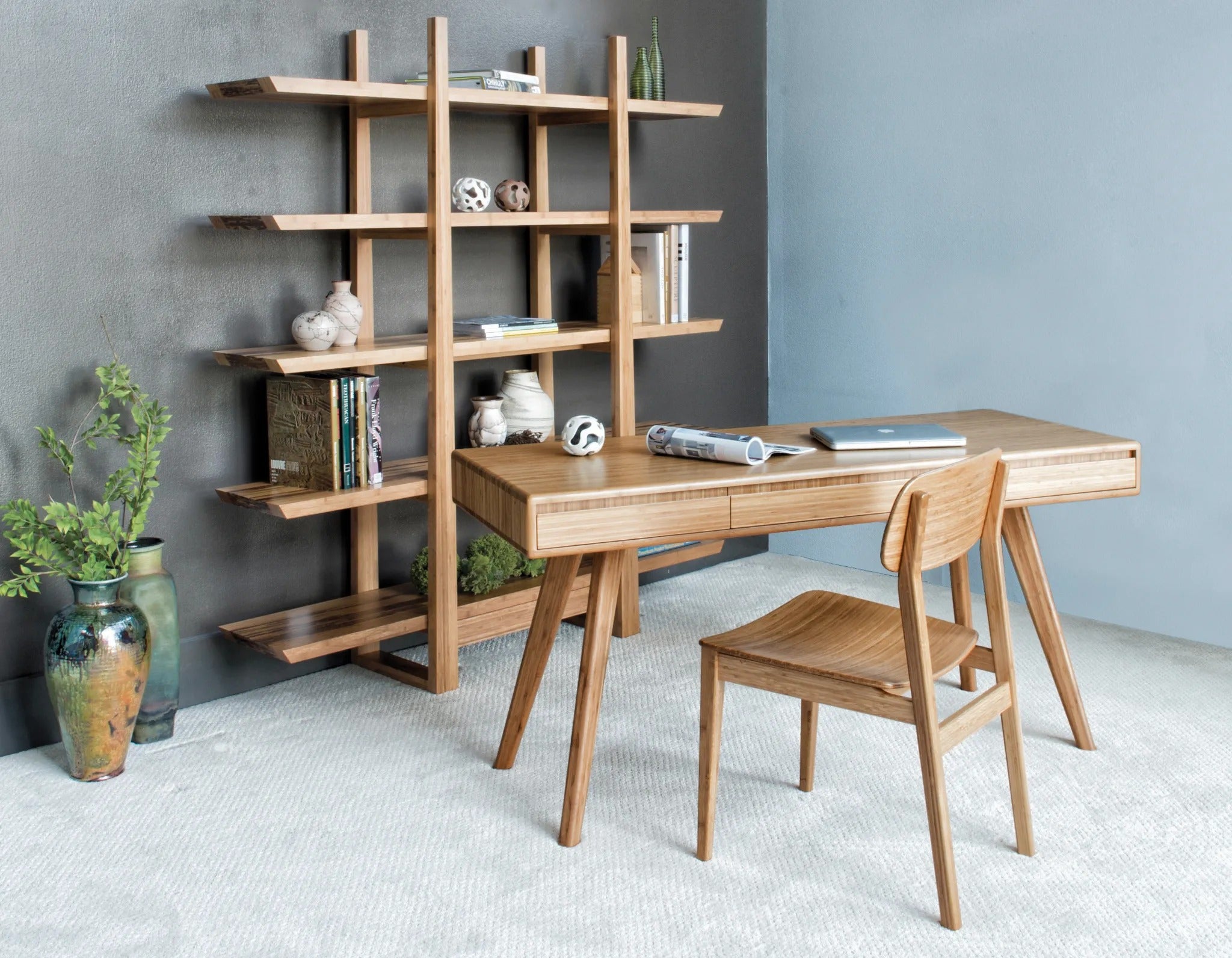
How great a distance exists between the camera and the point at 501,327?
353 cm

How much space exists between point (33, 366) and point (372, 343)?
0.86 meters

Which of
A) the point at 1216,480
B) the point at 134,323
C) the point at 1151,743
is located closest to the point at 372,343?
the point at 134,323

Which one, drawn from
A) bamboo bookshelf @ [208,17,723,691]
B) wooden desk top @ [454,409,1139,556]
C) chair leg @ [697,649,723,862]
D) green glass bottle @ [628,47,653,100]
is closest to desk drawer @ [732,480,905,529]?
wooden desk top @ [454,409,1139,556]

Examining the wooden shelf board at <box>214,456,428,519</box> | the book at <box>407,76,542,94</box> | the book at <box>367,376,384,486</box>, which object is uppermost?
the book at <box>407,76,542,94</box>

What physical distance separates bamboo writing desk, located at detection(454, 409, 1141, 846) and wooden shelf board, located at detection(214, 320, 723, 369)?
0.55 metres

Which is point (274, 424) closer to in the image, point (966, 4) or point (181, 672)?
point (181, 672)

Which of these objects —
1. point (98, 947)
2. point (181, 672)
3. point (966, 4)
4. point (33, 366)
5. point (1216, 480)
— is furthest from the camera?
point (966, 4)

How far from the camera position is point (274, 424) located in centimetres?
333

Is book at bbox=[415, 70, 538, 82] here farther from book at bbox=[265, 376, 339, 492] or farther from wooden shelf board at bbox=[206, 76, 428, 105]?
book at bbox=[265, 376, 339, 492]

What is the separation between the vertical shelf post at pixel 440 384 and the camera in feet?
10.5

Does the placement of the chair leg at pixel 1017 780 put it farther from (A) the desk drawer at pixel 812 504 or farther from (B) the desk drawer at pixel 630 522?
(B) the desk drawer at pixel 630 522

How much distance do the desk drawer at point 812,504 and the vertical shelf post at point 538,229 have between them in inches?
64.2

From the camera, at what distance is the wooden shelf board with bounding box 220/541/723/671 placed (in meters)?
3.24

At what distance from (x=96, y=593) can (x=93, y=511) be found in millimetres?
186
